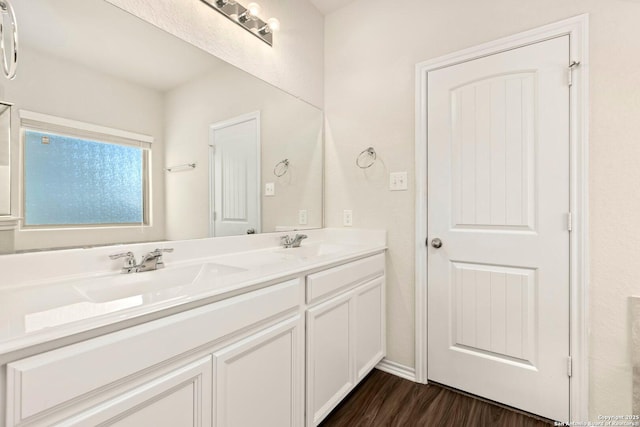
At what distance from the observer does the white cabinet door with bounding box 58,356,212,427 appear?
2.31 feet

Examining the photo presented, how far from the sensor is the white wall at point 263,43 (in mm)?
1372

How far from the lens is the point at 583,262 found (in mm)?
1450

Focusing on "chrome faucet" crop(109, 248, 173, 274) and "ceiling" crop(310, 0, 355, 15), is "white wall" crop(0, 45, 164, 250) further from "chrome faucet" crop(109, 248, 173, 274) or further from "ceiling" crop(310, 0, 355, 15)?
"ceiling" crop(310, 0, 355, 15)

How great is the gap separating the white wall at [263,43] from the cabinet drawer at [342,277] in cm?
124

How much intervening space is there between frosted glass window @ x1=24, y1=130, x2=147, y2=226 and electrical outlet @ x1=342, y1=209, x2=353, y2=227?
133 centimetres

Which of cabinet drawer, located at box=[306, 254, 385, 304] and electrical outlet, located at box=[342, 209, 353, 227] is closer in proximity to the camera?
cabinet drawer, located at box=[306, 254, 385, 304]

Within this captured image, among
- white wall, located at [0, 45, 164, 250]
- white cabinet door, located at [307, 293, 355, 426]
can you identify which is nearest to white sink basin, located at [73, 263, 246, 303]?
white wall, located at [0, 45, 164, 250]

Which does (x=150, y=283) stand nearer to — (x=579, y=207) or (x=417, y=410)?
(x=417, y=410)

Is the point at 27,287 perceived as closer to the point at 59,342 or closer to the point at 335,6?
the point at 59,342

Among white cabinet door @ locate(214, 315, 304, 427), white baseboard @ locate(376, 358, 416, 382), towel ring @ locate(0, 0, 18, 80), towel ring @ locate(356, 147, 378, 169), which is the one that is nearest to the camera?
towel ring @ locate(0, 0, 18, 80)

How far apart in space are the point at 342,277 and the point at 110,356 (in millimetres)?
1057

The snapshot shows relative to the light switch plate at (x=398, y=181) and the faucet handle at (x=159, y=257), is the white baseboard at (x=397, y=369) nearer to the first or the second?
the light switch plate at (x=398, y=181)

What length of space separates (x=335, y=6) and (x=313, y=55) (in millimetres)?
400

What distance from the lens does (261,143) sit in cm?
190
